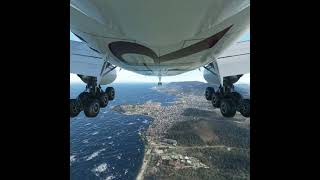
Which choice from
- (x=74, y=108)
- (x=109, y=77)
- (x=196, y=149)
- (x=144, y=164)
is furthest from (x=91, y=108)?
(x=196, y=149)

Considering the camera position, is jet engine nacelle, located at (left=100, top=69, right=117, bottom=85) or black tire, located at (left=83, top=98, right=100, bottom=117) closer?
black tire, located at (left=83, top=98, right=100, bottom=117)

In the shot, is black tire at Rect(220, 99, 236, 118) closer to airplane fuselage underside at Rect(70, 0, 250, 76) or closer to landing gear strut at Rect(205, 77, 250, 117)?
landing gear strut at Rect(205, 77, 250, 117)

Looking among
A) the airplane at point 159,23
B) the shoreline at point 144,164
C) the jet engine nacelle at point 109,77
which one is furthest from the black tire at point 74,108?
the shoreline at point 144,164

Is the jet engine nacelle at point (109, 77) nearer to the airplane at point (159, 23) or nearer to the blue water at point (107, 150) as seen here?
the airplane at point (159, 23)

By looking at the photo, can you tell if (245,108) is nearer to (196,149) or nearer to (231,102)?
(231,102)

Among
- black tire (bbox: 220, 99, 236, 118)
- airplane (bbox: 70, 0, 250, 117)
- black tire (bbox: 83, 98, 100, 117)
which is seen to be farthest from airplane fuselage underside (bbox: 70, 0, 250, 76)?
black tire (bbox: 83, 98, 100, 117)
